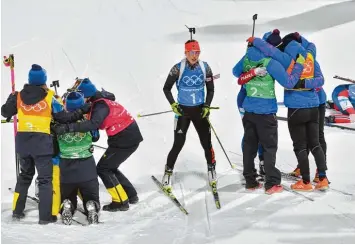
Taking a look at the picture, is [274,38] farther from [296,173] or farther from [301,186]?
[296,173]

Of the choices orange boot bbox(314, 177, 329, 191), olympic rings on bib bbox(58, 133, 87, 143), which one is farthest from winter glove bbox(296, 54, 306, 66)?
olympic rings on bib bbox(58, 133, 87, 143)

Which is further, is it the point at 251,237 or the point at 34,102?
the point at 34,102

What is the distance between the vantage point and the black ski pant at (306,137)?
20.8 ft

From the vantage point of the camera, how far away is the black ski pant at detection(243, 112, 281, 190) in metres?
6.34

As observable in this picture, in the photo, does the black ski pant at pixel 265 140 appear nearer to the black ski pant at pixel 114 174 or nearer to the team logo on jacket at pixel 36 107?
the black ski pant at pixel 114 174

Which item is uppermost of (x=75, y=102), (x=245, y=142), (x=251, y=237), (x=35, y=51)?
(x=35, y=51)

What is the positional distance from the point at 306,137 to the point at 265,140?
1.72 feet

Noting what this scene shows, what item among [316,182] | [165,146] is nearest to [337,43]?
[165,146]

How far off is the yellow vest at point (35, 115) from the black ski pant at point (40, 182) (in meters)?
0.30

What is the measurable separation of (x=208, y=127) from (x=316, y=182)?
1.55m

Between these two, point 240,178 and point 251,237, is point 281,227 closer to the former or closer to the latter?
point 251,237

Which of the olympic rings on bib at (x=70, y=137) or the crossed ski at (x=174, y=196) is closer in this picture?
the olympic rings on bib at (x=70, y=137)

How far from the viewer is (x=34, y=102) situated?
536 centimetres

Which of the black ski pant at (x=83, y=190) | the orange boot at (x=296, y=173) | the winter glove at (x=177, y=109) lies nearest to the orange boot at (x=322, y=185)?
the orange boot at (x=296, y=173)
